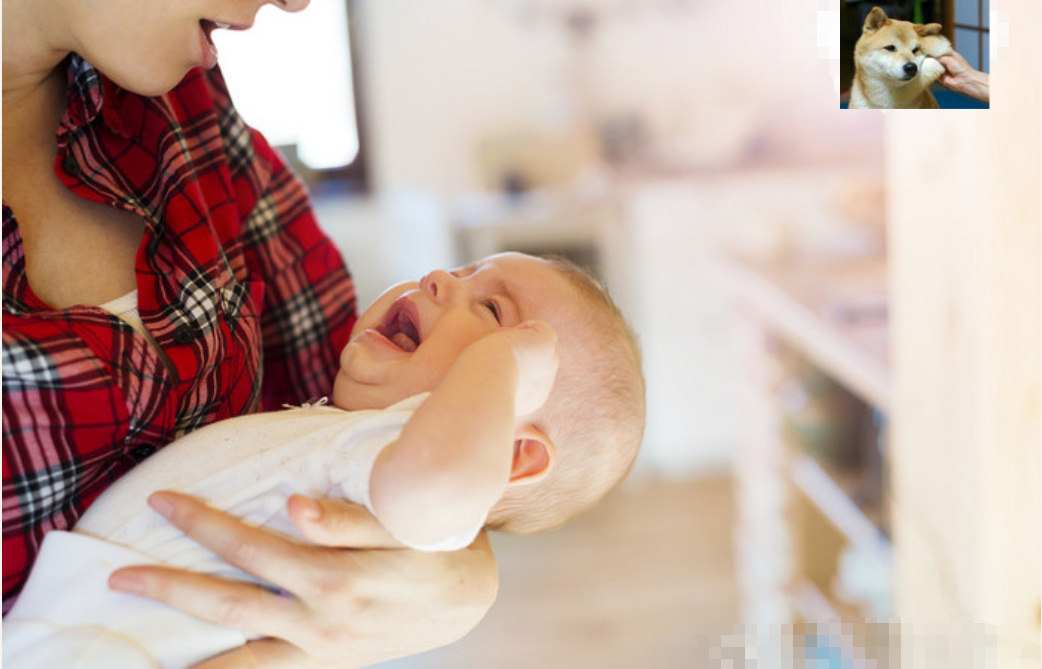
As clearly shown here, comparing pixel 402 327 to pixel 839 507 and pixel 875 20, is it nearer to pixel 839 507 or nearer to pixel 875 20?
pixel 875 20

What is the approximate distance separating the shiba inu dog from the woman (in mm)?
553

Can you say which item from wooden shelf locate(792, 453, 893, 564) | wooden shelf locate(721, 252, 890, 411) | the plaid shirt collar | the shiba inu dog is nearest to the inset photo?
the shiba inu dog

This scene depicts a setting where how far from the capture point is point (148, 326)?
0.82 metres

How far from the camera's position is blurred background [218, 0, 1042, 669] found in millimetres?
1082

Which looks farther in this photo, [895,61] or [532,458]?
[895,61]

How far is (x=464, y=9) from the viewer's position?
3988 millimetres

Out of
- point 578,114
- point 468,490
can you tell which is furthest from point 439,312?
point 578,114

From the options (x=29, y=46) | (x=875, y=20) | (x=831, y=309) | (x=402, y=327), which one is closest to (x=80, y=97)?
(x=29, y=46)

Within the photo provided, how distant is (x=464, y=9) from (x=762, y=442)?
2.31 meters

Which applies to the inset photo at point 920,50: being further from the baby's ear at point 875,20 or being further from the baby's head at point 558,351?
the baby's head at point 558,351

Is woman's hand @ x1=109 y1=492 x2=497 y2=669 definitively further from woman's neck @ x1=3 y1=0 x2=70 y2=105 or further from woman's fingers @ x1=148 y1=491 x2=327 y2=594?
woman's neck @ x1=3 y1=0 x2=70 y2=105

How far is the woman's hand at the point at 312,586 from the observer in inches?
29.3

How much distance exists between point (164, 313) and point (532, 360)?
0.29 metres

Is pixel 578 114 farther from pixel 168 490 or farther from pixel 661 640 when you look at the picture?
pixel 168 490
